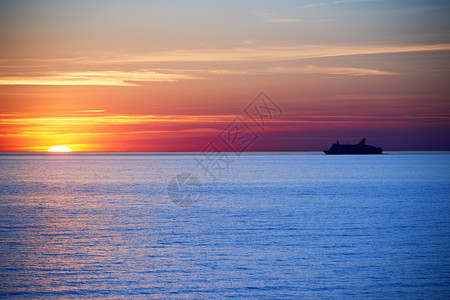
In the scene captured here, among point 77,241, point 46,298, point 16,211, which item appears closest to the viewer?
point 46,298

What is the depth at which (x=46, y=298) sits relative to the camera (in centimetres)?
1480

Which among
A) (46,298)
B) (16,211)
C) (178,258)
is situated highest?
(16,211)

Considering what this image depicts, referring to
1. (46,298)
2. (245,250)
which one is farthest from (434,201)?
(46,298)

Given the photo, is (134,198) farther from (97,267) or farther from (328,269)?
(328,269)

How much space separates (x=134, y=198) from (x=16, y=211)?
1256cm

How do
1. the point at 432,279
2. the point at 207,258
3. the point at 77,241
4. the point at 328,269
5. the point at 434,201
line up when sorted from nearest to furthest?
the point at 432,279
the point at 328,269
the point at 207,258
the point at 77,241
the point at 434,201

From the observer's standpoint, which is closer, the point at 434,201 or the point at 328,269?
the point at 328,269

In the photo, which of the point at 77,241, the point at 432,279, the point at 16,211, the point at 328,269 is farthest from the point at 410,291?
the point at 16,211

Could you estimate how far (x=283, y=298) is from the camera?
14.9 meters

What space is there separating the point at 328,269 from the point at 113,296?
8.51m

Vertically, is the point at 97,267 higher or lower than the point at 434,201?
lower

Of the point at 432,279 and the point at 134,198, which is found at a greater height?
the point at 134,198

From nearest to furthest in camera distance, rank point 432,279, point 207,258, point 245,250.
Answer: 1. point 432,279
2. point 207,258
3. point 245,250

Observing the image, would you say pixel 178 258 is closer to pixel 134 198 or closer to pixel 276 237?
pixel 276 237
